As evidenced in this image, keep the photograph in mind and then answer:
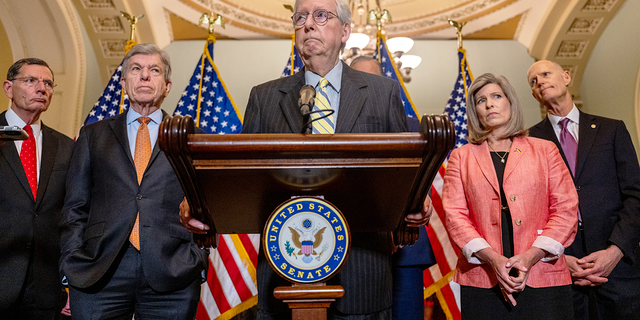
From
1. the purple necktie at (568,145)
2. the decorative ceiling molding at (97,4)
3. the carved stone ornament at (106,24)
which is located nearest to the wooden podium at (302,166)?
the purple necktie at (568,145)

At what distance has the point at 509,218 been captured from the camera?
1897mm

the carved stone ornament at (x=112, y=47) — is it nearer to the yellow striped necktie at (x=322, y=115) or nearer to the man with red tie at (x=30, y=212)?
the man with red tie at (x=30, y=212)

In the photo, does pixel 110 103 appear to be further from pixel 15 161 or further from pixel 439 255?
pixel 439 255

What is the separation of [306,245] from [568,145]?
6.36ft

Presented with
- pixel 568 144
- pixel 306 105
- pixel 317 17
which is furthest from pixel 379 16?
pixel 306 105

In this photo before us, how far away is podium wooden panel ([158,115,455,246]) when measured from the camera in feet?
3.09

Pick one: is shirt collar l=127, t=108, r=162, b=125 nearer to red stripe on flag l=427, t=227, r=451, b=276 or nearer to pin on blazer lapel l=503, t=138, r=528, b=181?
pin on blazer lapel l=503, t=138, r=528, b=181

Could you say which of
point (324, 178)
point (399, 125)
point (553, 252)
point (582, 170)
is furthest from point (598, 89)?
point (324, 178)

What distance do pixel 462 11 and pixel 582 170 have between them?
18.2 ft

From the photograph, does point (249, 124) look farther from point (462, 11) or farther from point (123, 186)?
A: point (462, 11)

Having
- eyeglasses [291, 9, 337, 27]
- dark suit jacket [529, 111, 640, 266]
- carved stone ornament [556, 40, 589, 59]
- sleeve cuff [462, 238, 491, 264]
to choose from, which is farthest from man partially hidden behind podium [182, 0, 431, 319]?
carved stone ornament [556, 40, 589, 59]

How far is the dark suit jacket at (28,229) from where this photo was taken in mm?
2211

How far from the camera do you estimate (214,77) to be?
13.9 ft

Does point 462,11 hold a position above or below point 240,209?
above
